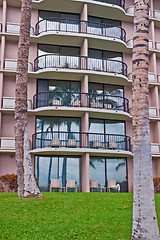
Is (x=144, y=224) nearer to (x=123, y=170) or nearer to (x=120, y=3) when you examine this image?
(x=123, y=170)

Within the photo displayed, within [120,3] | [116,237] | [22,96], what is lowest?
[116,237]

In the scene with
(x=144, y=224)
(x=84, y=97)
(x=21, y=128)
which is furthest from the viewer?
(x=84, y=97)

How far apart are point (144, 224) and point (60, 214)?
3.97 metres

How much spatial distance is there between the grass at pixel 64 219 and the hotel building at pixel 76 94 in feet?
30.7

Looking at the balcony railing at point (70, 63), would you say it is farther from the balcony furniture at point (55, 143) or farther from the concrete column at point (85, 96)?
the balcony furniture at point (55, 143)

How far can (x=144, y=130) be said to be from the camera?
6906mm

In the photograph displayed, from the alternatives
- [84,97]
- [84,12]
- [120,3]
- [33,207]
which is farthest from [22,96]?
[120,3]

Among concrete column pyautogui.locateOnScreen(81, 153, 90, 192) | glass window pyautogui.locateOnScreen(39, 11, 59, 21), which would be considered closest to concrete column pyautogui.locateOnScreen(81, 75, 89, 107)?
concrete column pyautogui.locateOnScreen(81, 153, 90, 192)

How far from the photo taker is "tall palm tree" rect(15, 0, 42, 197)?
12438 millimetres

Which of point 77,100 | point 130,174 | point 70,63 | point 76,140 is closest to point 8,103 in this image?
point 77,100

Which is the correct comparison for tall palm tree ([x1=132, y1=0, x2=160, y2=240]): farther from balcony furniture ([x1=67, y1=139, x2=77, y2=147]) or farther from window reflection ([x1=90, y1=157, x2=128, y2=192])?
window reflection ([x1=90, y1=157, x2=128, y2=192])

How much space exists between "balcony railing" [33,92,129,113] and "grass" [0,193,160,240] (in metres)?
11.3

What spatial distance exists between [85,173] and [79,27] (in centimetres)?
1207

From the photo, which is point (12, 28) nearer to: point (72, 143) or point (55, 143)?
point (55, 143)
